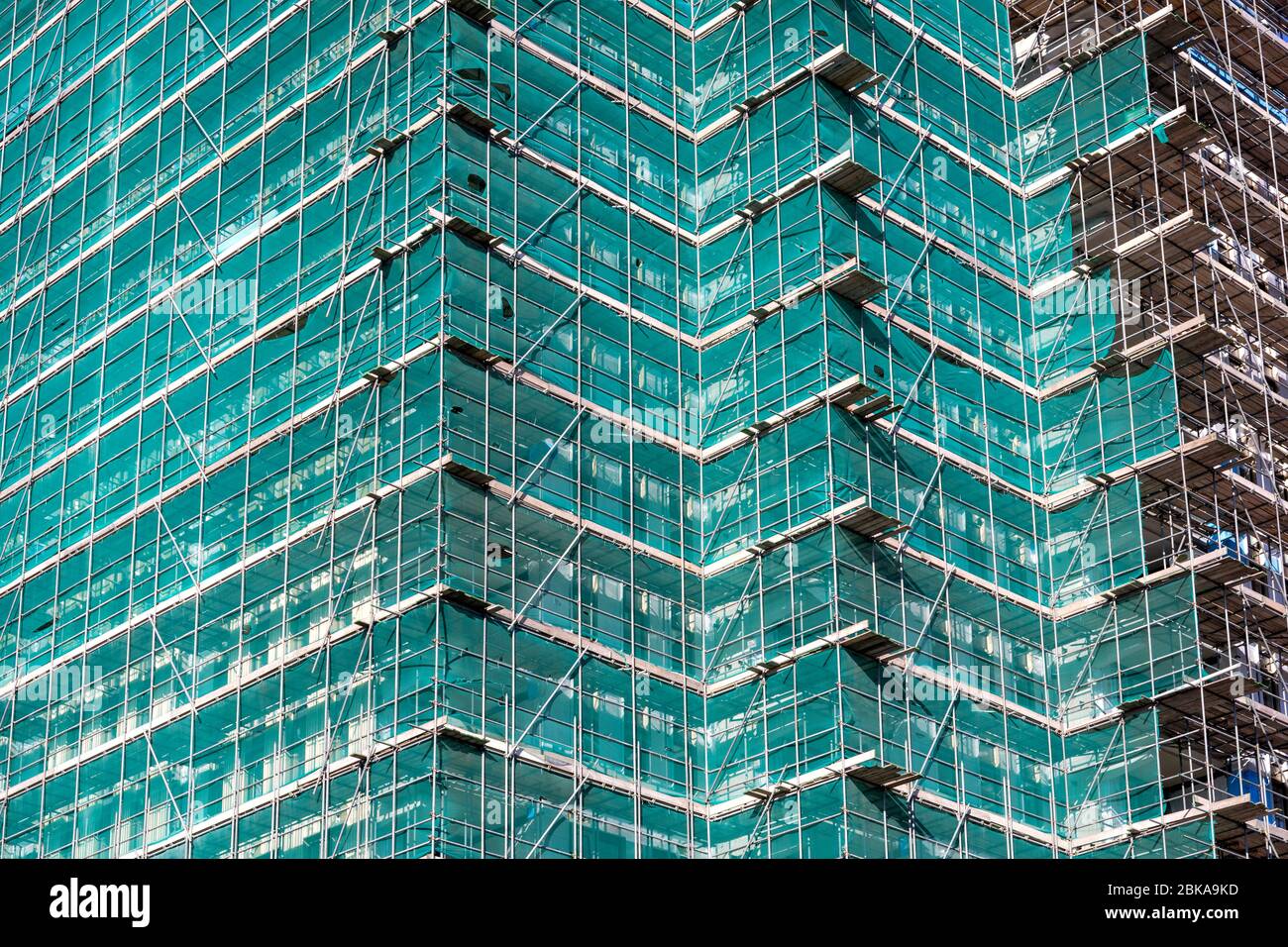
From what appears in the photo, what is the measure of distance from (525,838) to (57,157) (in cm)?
2058

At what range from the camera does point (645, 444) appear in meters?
43.8

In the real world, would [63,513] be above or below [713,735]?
above

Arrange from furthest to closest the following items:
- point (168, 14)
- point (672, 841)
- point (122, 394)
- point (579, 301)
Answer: point (168, 14)
point (122, 394)
point (579, 301)
point (672, 841)

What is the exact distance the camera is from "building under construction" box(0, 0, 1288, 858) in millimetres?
40500

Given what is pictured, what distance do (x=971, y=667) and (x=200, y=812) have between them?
42.2 ft

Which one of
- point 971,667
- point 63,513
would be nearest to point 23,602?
point 63,513

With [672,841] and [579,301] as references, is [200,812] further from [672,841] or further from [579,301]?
[579,301]

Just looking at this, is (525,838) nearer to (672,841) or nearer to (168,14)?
(672,841)

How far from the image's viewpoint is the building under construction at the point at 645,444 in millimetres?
40500

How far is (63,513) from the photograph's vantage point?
4756cm

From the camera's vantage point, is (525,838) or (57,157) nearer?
(525,838)
